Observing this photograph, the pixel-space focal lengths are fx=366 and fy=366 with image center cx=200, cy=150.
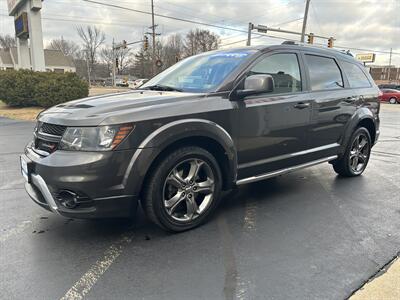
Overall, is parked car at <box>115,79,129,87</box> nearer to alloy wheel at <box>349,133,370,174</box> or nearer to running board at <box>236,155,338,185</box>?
alloy wheel at <box>349,133,370,174</box>

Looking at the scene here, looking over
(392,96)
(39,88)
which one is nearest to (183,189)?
(39,88)

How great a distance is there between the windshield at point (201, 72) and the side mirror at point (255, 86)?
0.24 metres

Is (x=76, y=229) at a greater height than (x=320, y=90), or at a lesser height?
lesser

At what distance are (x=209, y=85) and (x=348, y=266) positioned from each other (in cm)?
215

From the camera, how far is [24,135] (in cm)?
988

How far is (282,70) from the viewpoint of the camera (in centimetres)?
434

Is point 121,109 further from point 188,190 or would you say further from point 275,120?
point 275,120

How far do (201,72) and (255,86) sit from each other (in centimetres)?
78

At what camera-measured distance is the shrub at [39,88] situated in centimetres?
1573

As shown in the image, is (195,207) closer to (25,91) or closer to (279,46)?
(279,46)

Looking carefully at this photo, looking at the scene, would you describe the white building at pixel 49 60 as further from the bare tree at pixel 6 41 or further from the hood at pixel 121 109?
the hood at pixel 121 109

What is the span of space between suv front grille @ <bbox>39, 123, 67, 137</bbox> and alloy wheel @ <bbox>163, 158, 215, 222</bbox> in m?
1.02

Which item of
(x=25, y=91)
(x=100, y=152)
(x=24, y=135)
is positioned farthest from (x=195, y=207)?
(x=25, y=91)

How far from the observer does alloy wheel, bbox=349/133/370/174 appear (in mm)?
5566
